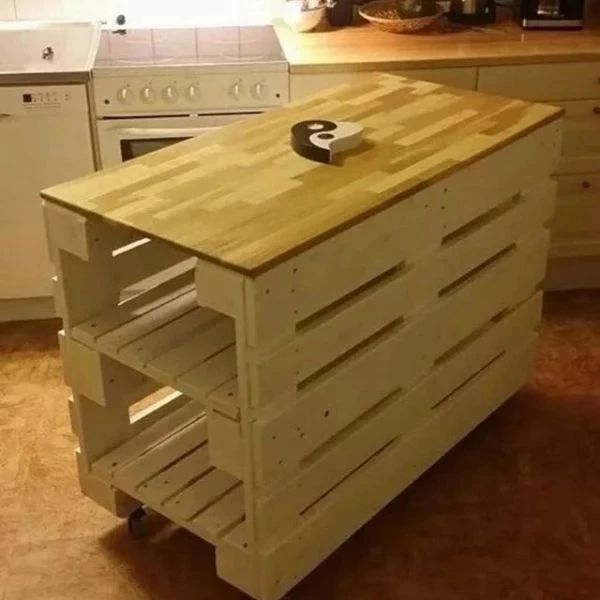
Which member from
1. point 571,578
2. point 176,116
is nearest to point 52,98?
point 176,116

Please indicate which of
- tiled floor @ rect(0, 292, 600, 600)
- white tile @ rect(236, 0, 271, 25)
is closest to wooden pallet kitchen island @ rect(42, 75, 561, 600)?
tiled floor @ rect(0, 292, 600, 600)

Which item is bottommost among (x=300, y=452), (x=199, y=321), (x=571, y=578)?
(x=571, y=578)

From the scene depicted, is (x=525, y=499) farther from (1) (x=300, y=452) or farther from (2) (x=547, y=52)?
(2) (x=547, y=52)

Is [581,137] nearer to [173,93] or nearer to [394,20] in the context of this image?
[394,20]

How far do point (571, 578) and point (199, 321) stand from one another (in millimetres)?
1036

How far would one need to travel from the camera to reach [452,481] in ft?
9.21

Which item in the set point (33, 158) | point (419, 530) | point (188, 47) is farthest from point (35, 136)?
point (419, 530)

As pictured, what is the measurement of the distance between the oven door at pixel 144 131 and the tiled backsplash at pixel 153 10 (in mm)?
568

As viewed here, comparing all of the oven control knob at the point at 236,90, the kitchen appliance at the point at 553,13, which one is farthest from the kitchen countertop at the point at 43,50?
the kitchen appliance at the point at 553,13

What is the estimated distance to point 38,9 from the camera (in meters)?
3.63

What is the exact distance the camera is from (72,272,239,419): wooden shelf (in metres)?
2.19

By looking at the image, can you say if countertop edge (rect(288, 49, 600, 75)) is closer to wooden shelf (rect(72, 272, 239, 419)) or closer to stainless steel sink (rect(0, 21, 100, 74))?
stainless steel sink (rect(0, 21, 100, 74))

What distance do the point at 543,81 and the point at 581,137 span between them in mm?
246

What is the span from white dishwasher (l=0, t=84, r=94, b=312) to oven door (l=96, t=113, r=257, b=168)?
0.05 metres
